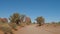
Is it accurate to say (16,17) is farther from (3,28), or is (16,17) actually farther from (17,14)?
(3,28)

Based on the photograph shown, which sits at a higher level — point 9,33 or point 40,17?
point 40,17

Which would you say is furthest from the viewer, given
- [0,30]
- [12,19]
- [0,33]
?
[12,19]

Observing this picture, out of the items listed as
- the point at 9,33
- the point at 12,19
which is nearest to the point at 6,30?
the point at 9,33

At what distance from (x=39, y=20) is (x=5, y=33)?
44.1m

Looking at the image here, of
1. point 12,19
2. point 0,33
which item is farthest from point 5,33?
point 12,19

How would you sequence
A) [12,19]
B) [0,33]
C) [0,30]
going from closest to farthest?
[0,33], [0,30], [12,19]

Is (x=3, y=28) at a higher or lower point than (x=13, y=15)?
lower

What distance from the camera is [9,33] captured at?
2109 centimetres

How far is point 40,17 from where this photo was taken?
210 feet

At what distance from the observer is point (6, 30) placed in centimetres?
2086

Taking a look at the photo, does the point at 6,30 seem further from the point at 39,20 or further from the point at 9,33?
the point at 39,20

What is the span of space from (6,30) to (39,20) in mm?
43089

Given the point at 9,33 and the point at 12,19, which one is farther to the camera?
the point at 12,19

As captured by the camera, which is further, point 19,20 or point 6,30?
point 19,20
